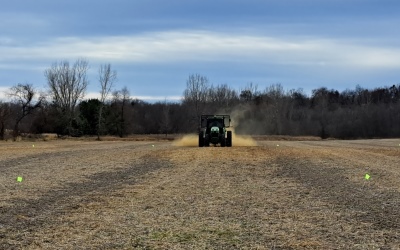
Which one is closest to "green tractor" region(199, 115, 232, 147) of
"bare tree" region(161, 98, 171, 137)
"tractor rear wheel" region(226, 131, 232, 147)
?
"tractor rear wheel" region(226, 131, 232, 147)

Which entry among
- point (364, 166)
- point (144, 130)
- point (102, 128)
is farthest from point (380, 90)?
point (364, 166)

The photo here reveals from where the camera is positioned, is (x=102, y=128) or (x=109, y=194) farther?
(x=102, y=128)

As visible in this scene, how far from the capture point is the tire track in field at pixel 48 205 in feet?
26.8

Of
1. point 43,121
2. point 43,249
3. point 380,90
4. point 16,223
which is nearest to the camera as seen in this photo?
point 43,249

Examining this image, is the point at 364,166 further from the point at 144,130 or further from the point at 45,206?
the point at 144,130

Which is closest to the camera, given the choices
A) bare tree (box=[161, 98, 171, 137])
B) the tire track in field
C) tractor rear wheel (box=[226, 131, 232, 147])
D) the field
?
the field

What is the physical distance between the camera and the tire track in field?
26.8 feet

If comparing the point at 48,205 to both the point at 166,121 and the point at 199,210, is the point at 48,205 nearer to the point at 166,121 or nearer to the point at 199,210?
the point at 199,210

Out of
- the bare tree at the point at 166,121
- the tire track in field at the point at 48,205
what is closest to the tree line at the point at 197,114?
the bare tree at the point at 166,121

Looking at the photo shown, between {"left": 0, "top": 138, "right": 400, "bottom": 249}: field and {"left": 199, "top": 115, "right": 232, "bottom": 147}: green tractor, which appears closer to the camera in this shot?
{"left": 0, "top": 138, "right": 400, "bottom": 249}: field

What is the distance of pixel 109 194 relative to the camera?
13.0 metres

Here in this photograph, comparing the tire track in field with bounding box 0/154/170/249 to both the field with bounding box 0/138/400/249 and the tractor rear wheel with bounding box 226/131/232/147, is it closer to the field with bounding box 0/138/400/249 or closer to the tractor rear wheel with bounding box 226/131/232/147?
the field with bounding box 0/138/400/249

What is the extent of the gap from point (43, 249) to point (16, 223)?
7.15ft

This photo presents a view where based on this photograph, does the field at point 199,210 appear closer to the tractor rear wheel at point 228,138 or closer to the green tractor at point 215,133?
the green tractor at point 215,133
